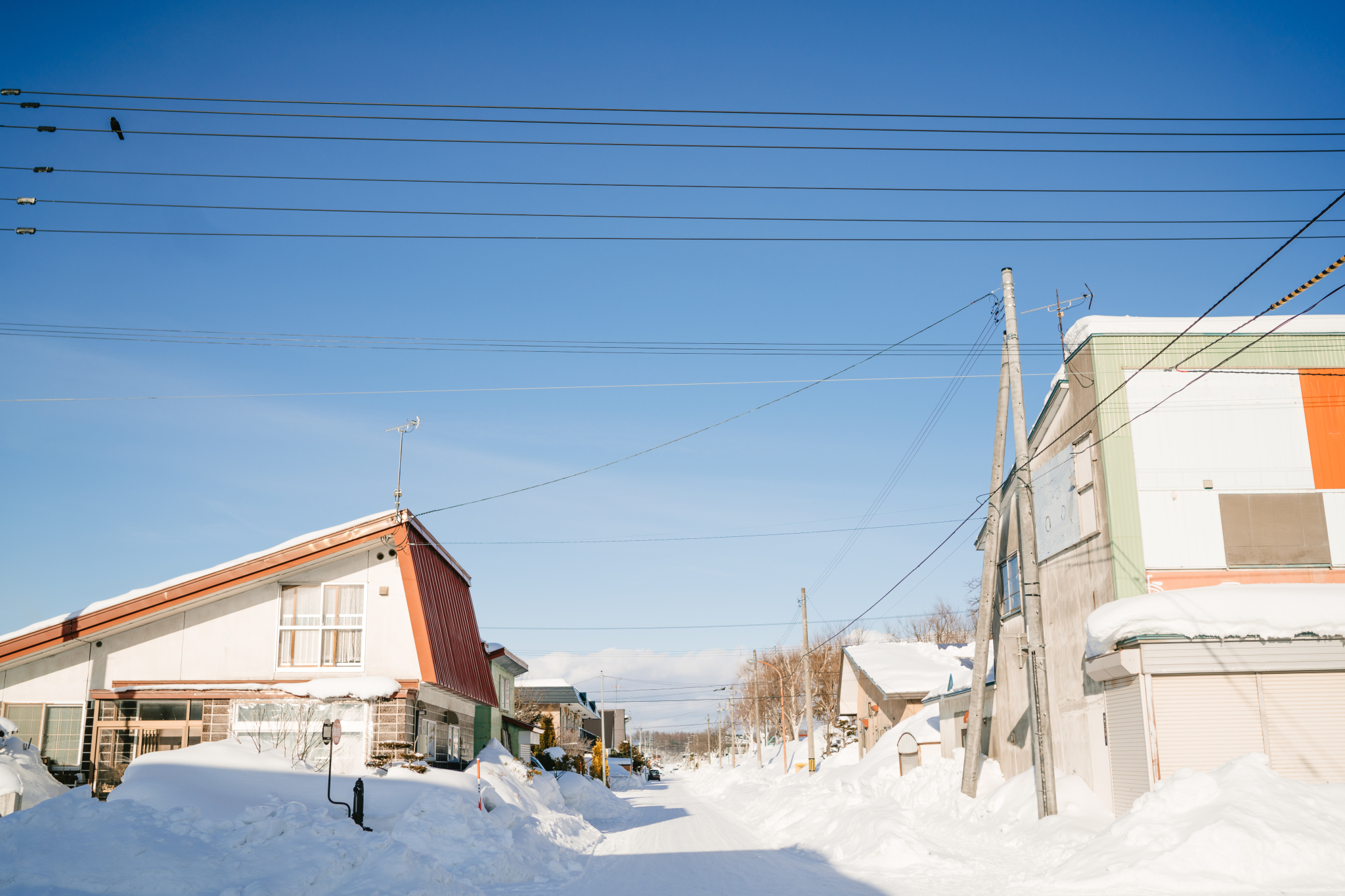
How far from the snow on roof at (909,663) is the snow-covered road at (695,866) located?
49.1 ft

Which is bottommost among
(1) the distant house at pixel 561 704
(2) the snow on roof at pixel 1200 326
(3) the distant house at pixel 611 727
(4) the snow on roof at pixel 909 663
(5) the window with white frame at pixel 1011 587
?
(3) the distant house at pixel 611 727

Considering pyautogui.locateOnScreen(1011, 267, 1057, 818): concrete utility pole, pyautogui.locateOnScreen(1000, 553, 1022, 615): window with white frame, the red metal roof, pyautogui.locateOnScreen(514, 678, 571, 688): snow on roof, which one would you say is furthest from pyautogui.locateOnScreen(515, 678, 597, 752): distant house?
pyautogui.locateOnScreen(1011, 267, 1057, 818): concrete utility pole

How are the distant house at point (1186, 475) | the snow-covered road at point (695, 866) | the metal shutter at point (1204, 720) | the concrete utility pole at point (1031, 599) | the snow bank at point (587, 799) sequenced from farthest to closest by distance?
the snow bank at point (587, 799)
the distant house at point (1186, 475)
the concrete utility pole at point (1031, 599)
the metal shutter at point (1204, 720)
the snow-covered road at point (695, 866)

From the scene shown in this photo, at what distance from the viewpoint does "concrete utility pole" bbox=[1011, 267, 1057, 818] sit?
18797mm

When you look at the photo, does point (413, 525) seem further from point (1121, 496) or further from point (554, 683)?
point (554, 683)

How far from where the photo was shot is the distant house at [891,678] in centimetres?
4219

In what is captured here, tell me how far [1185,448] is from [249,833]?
18326mm

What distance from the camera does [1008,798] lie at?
69.6 ft

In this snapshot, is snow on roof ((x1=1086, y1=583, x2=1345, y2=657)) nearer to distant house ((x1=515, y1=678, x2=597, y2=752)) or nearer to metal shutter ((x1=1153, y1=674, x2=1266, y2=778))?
metal shutter ((x1=1153, y1=674, x2=1266, y2=778))

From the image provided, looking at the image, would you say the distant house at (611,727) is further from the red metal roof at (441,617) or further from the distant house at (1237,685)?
the distant house at (1237,685)

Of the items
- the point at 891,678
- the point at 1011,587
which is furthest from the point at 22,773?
the point at 891,678

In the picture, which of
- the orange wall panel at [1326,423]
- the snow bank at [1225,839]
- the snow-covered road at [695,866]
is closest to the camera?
the snow bank at [1225,839]

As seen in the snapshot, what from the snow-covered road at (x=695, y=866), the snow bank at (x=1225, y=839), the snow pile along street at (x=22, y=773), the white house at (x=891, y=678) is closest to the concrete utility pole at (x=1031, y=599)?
the snow bank at (x=1225, y=839)

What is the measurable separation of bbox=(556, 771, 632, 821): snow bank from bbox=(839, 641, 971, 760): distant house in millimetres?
11924
